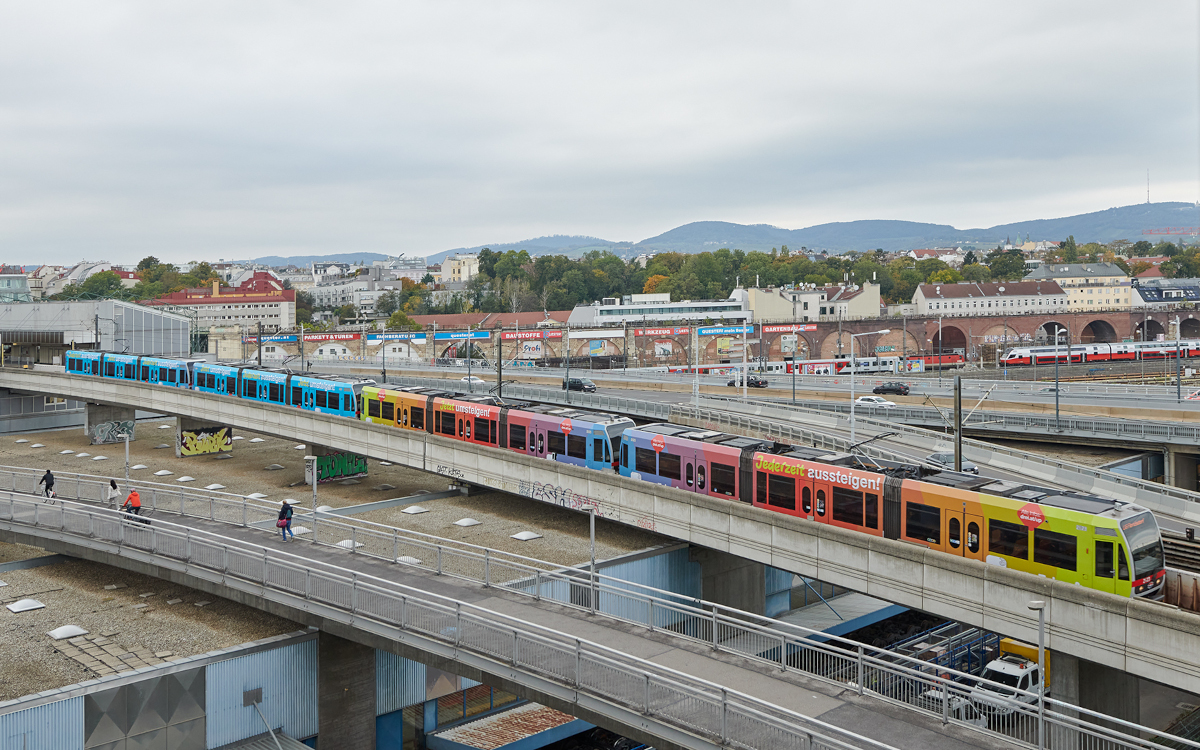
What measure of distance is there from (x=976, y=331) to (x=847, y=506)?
12537 centimetres

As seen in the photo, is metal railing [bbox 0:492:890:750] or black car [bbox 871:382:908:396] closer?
metal railing [bbox 0:492:890:750]

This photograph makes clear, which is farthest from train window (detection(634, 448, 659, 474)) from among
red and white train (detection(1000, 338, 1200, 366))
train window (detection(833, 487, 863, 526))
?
red and white train (detection(1000, 338, 1200, 366))

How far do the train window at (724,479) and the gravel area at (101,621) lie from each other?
43.5 ft

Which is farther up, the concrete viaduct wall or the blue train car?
the blue train car

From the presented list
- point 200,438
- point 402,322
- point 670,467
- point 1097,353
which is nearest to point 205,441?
point 200,438

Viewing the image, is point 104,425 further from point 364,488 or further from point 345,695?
point 345,695

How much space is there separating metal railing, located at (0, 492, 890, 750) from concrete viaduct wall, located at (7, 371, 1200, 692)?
7521 mm

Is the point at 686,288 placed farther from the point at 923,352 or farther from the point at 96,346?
the point at 96,346

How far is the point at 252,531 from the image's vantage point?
28750mm

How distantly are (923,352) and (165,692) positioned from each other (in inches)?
5200

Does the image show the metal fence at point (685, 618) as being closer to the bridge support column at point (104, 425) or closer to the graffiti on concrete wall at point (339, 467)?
the graffiti on concrete wall at point (339, 467)

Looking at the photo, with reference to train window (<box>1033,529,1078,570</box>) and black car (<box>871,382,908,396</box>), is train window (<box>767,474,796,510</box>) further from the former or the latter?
black car (<box>871,382,908,396</box>)

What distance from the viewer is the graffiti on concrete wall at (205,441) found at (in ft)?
180

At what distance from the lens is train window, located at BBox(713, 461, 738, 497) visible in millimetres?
29906
